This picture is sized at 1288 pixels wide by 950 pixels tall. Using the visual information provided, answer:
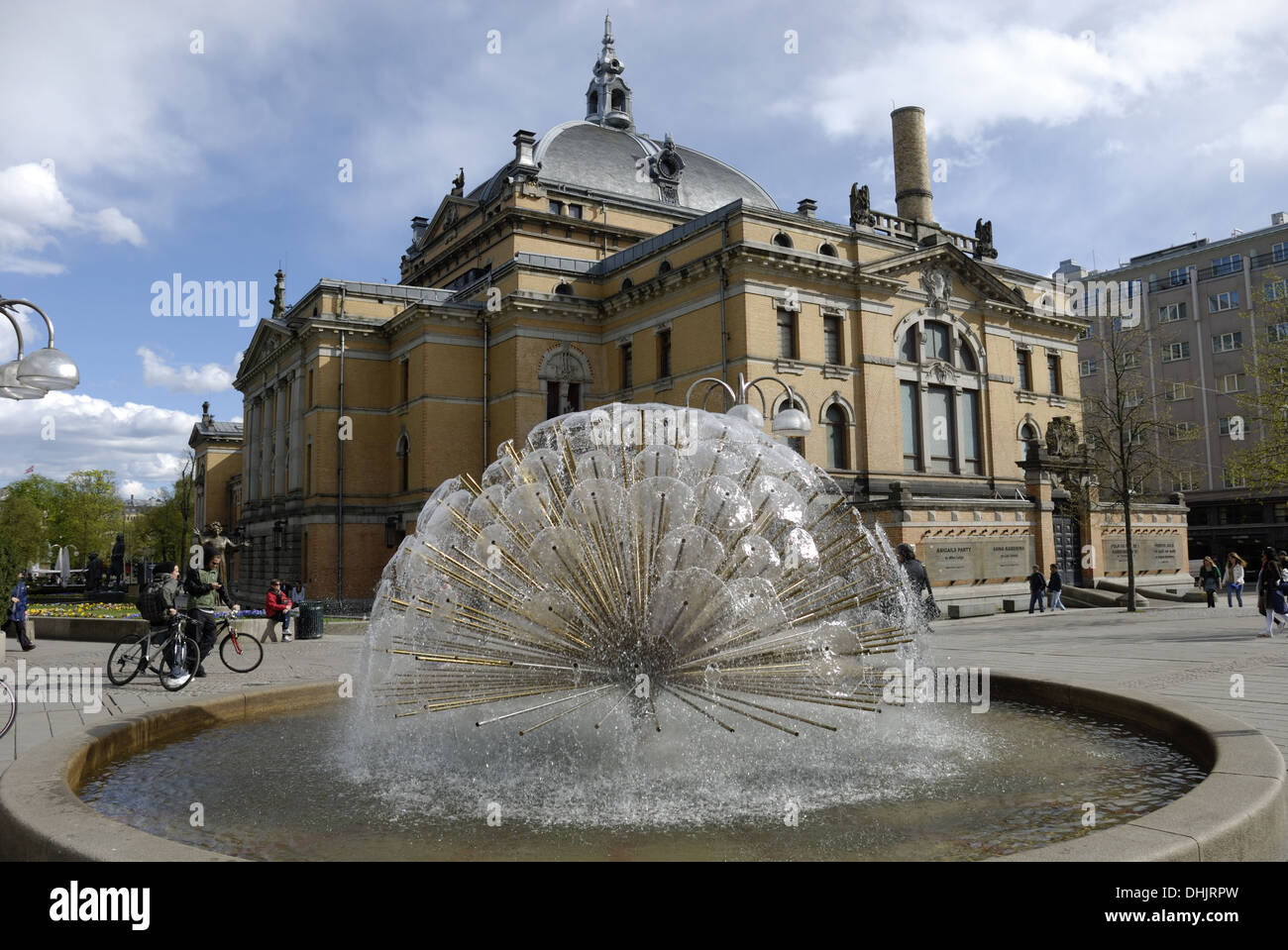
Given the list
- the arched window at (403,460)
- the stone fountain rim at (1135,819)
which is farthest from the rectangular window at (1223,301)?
the stone fountain rim at (1135,819)

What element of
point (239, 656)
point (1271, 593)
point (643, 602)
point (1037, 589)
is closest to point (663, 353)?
point (1037, 589)

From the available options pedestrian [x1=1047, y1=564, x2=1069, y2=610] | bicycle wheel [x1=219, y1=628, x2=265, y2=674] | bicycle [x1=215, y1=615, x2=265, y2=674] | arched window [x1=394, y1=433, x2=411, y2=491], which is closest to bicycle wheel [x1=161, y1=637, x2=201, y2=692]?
bicycle [x1=215, y1=615, x2=265, y2=674]

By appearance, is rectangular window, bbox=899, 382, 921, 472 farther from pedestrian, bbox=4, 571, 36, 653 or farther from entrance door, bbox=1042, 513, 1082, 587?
pedestrian, bbox=4, 571, 36, 653

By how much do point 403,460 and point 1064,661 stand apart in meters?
31.8

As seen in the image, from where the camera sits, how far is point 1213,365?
185ft

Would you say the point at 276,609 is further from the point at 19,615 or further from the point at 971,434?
the point at 971,434

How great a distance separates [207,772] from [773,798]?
4260 millimetres

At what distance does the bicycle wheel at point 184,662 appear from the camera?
38.2 ft

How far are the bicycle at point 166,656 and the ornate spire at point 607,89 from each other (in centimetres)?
5121

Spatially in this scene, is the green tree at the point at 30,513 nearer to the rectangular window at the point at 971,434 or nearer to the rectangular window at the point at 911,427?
the rectangular window at the point at 911,427

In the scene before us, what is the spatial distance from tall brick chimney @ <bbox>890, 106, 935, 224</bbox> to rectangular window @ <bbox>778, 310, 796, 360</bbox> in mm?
9356

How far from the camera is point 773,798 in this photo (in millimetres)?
5406
